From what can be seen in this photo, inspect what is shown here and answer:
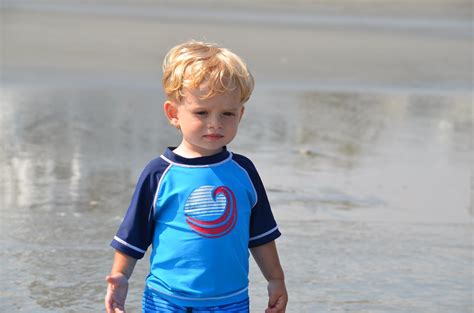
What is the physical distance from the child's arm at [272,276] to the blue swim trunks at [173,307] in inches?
4.5

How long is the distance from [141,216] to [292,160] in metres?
4.18

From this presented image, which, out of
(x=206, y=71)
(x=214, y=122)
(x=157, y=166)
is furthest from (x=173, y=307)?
(x=206, y=71)

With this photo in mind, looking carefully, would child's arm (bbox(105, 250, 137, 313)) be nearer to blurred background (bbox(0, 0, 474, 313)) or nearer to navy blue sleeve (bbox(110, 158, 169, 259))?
navy blue sleeve (bbox(110, 158, 169, 259))

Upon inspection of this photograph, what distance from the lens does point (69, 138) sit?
779 cm

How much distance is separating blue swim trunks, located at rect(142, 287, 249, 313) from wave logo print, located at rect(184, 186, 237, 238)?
0.20 m

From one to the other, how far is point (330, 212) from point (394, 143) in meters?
2.27

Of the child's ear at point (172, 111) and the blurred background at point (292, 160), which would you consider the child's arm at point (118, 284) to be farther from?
the blurred background at point (292, 160)

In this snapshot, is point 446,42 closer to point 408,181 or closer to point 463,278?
point 408,181

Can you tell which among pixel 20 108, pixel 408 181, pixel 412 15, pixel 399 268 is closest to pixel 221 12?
pixel 412 15

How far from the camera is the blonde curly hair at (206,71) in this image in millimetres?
2990

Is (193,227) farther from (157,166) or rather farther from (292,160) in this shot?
(292,160)

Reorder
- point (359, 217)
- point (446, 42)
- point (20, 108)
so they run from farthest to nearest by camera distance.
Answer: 1. point (446, 42)
2. point (20, 108)
3. point (359, 217)

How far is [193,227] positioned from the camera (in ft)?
9.89

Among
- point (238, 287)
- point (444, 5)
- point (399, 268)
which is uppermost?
point (238, 287)
